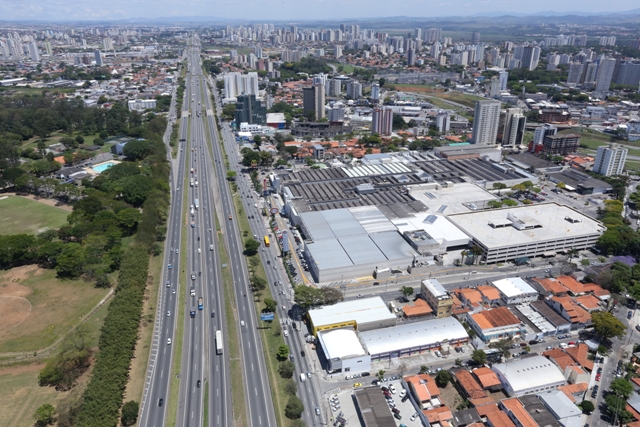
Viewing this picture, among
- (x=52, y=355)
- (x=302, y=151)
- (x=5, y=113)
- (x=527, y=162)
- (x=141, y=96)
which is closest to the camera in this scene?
(x=52, y=355)

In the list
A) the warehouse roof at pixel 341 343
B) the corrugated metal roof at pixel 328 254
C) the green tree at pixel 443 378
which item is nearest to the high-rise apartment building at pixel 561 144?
the corrugated metal roof at pixel 328 254

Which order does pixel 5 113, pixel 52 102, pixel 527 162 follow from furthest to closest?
pixel 52 102 < pixel 5 113 < pixel 527 162

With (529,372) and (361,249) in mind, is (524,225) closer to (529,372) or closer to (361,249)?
(361,249)

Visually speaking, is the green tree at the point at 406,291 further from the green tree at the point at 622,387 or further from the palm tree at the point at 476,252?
the green tree at the point at 622,387

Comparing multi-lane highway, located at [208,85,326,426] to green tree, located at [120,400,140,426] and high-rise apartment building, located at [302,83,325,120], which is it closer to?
green tree, located at [120,400,140,426]

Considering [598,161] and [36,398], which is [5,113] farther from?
[598,161]

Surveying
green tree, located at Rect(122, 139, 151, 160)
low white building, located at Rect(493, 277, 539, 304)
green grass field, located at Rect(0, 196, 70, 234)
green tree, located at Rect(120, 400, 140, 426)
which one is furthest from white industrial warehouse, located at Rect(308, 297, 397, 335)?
green tree, located at Rect(122, 139, 151, 160)

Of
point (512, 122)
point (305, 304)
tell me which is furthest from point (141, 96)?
point (305, 304)
